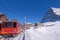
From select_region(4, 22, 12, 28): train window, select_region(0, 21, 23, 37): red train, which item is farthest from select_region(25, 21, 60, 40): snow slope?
select_region(4, 22, 12, 28): train window

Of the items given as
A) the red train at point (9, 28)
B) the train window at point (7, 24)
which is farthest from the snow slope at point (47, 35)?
the train window at point (7, 24)

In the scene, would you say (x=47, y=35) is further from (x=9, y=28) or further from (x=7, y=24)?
(x=7, y=24)

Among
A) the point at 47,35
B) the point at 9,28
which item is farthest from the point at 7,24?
the point at 47,35

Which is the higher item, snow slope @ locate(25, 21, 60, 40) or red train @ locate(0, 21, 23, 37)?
red train @ locate(0, 21, 23, 37)

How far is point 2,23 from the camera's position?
65.7 feet

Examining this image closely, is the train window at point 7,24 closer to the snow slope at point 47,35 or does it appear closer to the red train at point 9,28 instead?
the red train at point 9,28

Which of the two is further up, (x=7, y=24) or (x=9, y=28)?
(x=7, y=24)

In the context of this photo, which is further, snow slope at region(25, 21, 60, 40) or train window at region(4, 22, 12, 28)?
train window at region(4, 22, 12, 28)

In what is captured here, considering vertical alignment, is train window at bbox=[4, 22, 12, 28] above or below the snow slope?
above

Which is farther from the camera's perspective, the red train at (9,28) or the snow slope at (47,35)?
the red train at (9,28)

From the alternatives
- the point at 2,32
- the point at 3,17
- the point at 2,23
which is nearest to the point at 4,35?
the point at 2,32

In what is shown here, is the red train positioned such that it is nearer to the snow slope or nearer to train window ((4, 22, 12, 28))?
train window ((4, 22, 12, 28))

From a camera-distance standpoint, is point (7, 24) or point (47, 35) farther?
point (7, 24)

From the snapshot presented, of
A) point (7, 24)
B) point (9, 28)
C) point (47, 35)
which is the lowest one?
point (47, 35)
